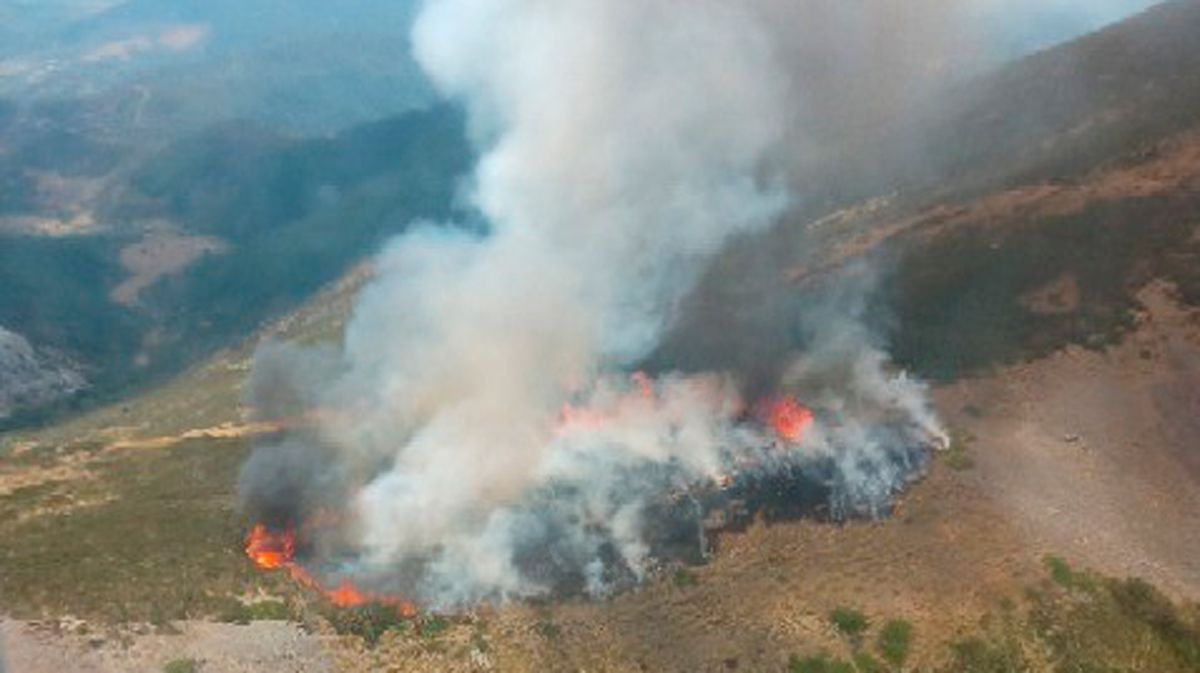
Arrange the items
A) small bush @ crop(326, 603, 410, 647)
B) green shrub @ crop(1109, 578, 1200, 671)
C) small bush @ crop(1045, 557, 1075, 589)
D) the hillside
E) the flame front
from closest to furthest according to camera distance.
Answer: green shrub @ crop(1109, 578, 1200, 671) → the hillside → small bush @ crop(326, 603, 410, 647) → small bush @ crop(1045, 557, 1075, 589) → the flame front

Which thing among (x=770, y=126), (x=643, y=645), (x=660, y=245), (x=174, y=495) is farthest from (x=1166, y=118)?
(x=174, y=495)

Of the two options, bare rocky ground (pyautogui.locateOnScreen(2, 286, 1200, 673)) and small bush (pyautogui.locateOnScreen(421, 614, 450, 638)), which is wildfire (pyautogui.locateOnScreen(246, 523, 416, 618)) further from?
bare rocky ground (pyautogui.locateOnScreen(2, 286, 1200, 673))

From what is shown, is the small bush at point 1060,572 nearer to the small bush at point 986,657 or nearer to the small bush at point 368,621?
the small bush at point 986,657

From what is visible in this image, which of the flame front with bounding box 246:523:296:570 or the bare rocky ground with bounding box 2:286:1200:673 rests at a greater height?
the flame front with bounding box 246:523:296:570

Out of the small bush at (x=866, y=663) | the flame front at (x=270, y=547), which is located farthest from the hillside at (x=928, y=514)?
the flame front at (x=270, y=547)

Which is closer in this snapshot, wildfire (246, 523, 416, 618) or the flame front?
wildfire (246, 523, 416, 618)

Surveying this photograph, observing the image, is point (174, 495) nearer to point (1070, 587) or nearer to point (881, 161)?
point (1070, 587)

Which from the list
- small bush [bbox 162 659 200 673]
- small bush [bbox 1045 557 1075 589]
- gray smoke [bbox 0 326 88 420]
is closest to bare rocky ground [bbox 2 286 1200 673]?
small bush [bbox 162 659 200 673]
